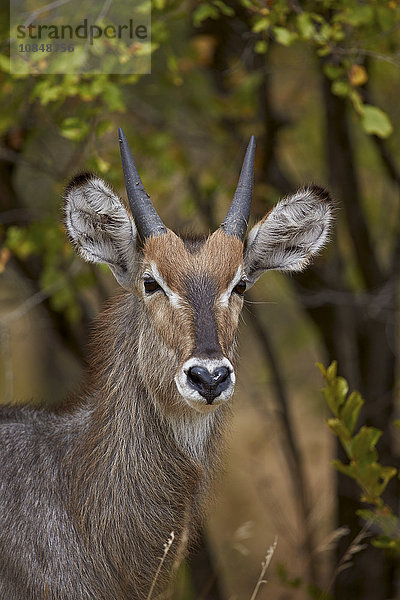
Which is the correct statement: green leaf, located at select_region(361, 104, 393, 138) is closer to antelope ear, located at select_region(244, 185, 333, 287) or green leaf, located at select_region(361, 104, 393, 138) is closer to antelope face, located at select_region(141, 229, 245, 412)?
antelope ear, located at select_region(244, 185, 333, 287)

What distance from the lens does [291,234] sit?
5.79 m

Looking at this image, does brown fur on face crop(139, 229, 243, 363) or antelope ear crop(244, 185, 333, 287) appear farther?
antelope ear crop(244, 185, 333, 287)

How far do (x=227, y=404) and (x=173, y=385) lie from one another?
1.97ft

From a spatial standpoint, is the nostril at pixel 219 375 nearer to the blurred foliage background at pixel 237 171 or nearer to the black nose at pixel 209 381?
the black nose at pixel 209 381

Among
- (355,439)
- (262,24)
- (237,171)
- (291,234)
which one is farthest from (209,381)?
(237,171)

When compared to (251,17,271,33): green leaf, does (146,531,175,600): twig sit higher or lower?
lower

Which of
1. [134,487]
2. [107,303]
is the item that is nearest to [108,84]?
[107,303]

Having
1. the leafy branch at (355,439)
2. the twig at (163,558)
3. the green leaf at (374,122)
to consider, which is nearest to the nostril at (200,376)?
the twig at (163,558)

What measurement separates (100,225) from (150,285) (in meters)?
0.54

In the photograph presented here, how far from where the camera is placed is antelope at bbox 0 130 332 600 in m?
5.02

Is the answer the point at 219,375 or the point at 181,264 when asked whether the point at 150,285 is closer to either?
the point at 181,264

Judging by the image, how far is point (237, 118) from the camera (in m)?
9.52

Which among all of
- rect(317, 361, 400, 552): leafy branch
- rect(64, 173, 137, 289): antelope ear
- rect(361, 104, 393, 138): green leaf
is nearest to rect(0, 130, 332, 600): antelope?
rect(64, 173, 137, 289): antelope ear

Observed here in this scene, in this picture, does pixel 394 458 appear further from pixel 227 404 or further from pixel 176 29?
pixel 176 29
